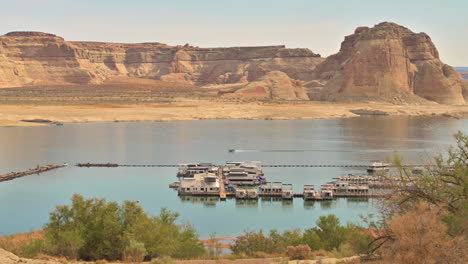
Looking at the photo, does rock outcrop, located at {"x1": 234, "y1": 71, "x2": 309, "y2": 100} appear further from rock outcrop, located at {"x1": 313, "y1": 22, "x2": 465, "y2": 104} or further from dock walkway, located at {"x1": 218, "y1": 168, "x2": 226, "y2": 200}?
dock walkway, located at {"x1": 218, "y1": 168, "x2": 226, "y2": 200}

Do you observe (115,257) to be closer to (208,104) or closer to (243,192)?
(243,192)

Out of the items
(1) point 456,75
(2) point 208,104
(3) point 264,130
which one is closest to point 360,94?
(1) point 456,75

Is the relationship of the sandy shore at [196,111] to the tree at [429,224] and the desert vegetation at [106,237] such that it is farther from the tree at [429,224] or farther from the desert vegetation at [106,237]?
the tree at [429,224]

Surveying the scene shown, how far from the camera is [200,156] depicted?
6475cm

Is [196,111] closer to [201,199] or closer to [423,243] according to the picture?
[201,199]

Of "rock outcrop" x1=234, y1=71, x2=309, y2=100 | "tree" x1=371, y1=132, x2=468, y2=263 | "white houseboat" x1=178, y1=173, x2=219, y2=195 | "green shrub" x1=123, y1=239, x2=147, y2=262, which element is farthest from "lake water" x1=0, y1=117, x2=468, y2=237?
"rock outcrop" x1=234, y1=71, x2=309, y2=100

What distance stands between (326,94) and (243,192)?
396 feet

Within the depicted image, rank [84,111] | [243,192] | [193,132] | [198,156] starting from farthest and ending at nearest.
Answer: [84,111], [193,132], [198,156], [243,192]

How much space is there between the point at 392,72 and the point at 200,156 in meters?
103

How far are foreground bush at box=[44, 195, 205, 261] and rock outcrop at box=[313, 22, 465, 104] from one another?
435 feet

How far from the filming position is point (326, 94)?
161500mm

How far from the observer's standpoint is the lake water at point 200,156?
39.2m

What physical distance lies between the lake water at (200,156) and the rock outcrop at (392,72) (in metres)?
38.9

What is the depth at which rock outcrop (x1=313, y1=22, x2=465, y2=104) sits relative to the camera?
154750 millimetres
